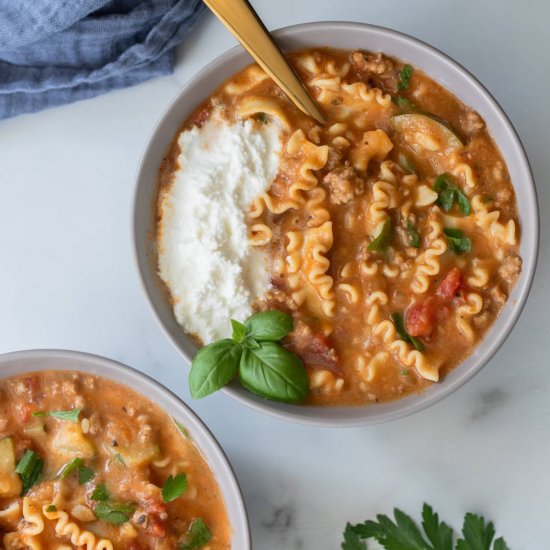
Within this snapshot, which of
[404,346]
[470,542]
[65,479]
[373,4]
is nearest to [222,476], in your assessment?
[65,479]

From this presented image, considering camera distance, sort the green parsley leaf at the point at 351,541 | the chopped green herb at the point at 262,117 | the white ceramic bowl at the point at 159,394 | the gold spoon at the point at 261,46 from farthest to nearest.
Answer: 1. the green parsley leaf at the point at 351,541
2. the chopped green herb at the point at 262,117
3. the white ceramic bowl at the point at 159,394
4. the gold spoon at the point at 261,46

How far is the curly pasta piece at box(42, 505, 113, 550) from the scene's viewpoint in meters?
3.79

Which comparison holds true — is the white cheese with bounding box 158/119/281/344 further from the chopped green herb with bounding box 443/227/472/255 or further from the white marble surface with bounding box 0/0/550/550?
the chopped green herb with bounding box 443/227/472/255

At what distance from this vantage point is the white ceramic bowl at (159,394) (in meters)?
3.77

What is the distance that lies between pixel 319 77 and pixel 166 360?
5.06 feet

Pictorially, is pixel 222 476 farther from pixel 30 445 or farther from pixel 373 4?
pixel 373 4

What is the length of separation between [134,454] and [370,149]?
1714 mm

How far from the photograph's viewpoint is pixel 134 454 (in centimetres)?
384

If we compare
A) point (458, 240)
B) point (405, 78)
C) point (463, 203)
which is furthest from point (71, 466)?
point (405, 78)

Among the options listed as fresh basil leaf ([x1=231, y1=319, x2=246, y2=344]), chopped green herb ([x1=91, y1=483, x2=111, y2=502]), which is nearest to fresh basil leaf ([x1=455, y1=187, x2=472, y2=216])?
fresh basil leaf ([x1=231, y1=319, x2=246, y2=344])

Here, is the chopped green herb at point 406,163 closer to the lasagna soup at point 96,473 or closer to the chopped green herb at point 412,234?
the chopped green herb at point 412,234

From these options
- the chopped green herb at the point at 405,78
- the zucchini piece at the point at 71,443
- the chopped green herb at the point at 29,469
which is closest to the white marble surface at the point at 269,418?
the chopped green herb at the point at 405,78

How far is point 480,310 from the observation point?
3900 millimetres

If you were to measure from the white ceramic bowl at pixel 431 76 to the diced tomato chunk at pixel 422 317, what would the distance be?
0.76 feet
